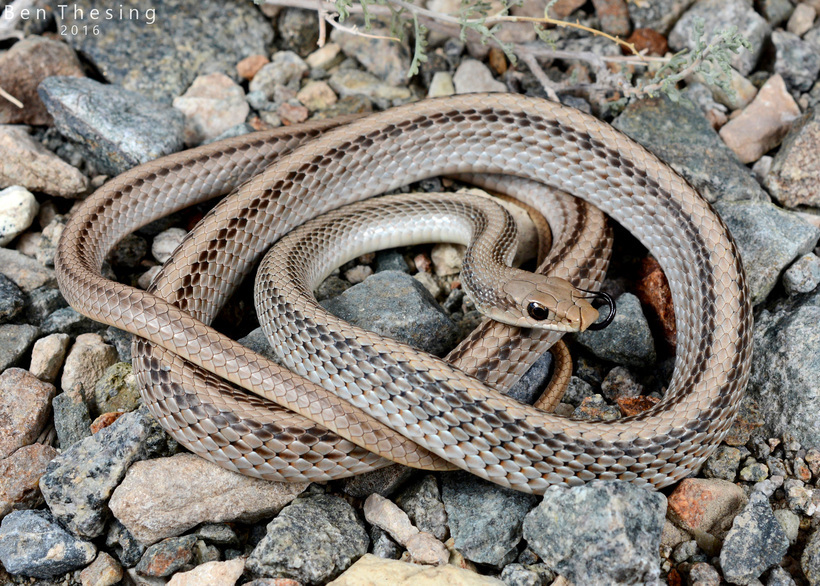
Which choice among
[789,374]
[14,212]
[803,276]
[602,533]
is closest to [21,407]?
[14,212]

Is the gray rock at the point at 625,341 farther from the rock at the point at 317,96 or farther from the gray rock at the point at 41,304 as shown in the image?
the gray rock at the point at 41,304

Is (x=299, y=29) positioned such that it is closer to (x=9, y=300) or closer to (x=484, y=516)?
(x=9, y=300)

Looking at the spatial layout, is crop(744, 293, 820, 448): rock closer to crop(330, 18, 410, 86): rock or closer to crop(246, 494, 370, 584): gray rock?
crop(246, 494, 370, 584): gray rock

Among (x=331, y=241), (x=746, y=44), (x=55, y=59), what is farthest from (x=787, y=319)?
(x=55, y=59)

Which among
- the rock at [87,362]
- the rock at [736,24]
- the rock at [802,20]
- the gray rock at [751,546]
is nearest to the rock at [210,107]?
the rock at [87,362]

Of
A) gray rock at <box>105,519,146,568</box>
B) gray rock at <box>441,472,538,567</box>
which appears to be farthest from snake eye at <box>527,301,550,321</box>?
gray rock at <box>105,519,146,568</box>

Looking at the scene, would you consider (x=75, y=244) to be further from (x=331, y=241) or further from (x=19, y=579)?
(x=19, y=579)
